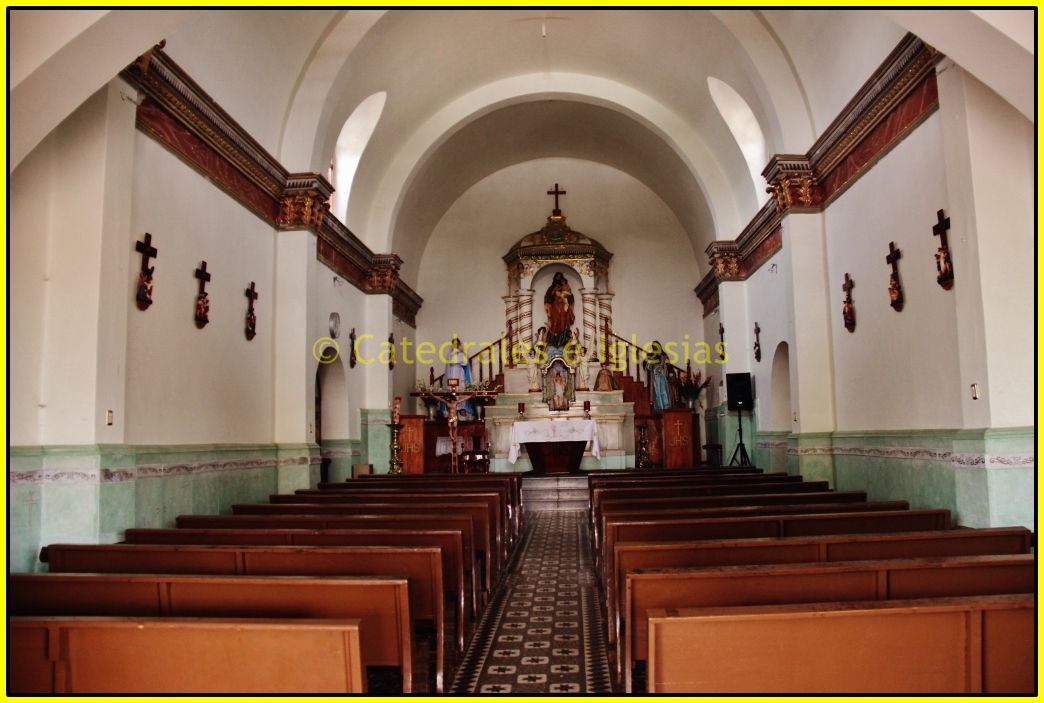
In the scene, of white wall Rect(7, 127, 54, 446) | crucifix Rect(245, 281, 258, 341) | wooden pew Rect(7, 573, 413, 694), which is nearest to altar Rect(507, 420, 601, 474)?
crucifix Rect(245, 281, 258, 341)

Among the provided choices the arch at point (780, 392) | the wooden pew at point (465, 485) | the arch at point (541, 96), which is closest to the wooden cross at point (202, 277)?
the wooden pew at point (465, 485)

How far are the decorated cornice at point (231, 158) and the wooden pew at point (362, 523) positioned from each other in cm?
347

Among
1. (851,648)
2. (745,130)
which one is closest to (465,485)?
(851,648)

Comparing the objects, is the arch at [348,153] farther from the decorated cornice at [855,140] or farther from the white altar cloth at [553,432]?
the decorated cornice at [855,140]

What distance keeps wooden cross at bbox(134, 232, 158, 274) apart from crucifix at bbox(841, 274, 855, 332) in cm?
234

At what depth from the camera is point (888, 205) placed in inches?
307

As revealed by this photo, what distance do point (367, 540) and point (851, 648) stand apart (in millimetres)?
3075

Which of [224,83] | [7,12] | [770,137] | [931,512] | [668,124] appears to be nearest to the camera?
[7,12]

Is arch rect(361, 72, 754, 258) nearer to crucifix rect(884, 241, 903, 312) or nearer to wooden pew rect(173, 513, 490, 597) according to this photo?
crucifix rect(884, 241, 903, 312)

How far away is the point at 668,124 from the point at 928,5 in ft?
29.3

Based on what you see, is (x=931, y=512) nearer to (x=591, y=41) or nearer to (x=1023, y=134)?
(x=1023, y=134)

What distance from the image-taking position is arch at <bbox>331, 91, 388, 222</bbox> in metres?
12.3

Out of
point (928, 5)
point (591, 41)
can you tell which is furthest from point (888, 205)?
point (591, 41)

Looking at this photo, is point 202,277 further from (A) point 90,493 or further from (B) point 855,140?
(B) point 855,140
